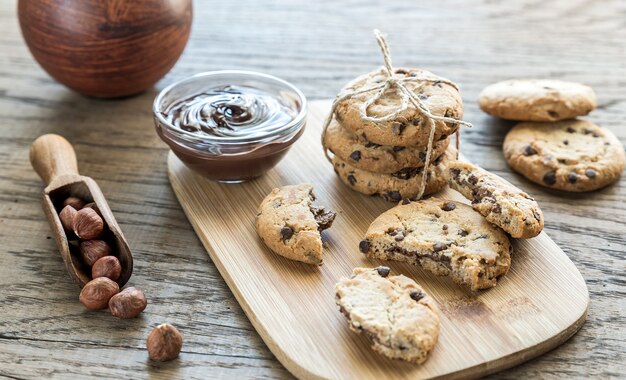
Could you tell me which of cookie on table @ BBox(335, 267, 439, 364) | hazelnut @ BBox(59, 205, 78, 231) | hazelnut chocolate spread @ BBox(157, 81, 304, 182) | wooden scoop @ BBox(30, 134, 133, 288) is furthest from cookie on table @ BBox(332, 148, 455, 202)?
hazelnut @ BBox(59, 205, 78, 231)

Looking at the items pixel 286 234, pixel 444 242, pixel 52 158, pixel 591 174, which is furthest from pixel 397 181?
pixel 52 158

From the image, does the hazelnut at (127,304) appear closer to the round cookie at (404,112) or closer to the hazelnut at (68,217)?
the hazelnut at (68,217)

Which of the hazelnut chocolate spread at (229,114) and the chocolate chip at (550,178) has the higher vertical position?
the hazelnut chocolate spread at (229,114)

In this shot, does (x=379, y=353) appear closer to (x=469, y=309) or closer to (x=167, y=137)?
(x=469, y=309)

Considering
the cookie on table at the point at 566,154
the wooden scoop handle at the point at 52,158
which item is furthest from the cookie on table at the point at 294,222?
the cookie on table at the point at 566,154

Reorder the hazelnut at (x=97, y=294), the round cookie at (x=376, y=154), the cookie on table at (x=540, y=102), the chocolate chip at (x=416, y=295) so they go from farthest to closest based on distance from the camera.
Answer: the cookie on table at (x=540, y=102) → the round cookie at (x=376, y=154) → the hazelnut at (x=97, y=294) → the chocolate chip at (x=416, y=295)

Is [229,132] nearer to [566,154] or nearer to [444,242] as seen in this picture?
[444,242]

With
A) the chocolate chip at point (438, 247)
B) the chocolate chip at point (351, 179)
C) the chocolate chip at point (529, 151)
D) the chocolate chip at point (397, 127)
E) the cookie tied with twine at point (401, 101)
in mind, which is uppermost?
the cookie tied with twine at point (401, 101)
